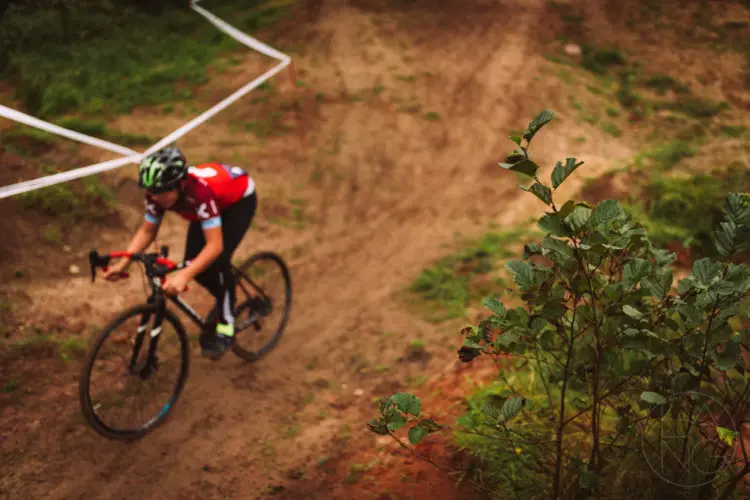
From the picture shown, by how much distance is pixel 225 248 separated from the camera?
16.1 feet

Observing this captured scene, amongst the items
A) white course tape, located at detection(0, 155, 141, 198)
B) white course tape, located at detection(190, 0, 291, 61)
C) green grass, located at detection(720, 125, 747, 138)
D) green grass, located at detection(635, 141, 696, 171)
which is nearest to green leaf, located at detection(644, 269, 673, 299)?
green grass, located at detection(635, 141, 696, 171)

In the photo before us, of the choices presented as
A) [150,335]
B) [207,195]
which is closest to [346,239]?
[207,195]

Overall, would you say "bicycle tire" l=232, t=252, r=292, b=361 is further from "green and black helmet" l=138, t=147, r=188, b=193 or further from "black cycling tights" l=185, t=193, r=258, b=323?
"green and black helmet" l=138, t=147, r=188, b=193

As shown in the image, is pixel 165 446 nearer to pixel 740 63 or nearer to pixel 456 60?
pixel 456 60

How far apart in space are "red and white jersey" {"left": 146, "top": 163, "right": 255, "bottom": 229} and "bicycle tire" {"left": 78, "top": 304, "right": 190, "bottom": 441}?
690 millimetres

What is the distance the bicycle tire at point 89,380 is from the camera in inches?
160

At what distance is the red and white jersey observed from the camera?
171 inches

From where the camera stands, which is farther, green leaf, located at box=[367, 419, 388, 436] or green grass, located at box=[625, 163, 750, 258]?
green grass, located at box=[625, 163, 750, 258]

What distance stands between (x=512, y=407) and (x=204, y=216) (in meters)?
2.65

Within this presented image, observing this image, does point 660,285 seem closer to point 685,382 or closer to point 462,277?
point 685,382

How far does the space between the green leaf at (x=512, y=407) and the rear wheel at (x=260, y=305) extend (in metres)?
3.18

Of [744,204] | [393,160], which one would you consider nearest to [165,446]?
[744,204]

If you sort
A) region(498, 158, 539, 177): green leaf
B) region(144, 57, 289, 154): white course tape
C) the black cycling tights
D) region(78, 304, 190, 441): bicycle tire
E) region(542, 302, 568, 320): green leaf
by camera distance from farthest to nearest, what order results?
region(144, 57, 289, 154): white course tape
the black cycling tights
region(78, 304, 190, 441): bicycle tire
region(542, 302, 568, 320): green leaf
region(498, 158, 539, 177): green leaf

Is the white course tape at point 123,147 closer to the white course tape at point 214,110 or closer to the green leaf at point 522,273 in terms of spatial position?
the white course tape at point 214,110
